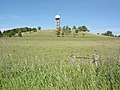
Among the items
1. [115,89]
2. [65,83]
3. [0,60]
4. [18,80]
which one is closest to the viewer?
[115,89]

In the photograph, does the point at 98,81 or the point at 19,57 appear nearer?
the point at 98,81

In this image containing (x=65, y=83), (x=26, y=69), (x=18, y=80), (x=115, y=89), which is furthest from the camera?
(x=26, y=69)

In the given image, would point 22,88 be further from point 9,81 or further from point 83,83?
point 83,83

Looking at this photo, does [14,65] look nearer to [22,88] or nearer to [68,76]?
[22,88]

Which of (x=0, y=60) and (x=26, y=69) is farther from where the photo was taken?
(x=0, y=60)

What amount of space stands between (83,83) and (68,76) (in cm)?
43

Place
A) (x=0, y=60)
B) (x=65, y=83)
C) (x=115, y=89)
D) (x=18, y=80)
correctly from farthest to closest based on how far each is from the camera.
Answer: (x=0, y=60)
(x=18, y=80)
(x=65, y=83)
(x=115, y=89)

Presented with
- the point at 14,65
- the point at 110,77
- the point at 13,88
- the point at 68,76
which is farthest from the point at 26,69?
the point at 110,77

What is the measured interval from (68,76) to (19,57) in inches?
83.4

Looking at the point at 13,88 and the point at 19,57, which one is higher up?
the point at 19,57

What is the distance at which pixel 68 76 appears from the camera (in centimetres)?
576

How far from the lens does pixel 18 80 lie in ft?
19.8

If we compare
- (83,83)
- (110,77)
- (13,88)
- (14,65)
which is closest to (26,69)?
(14,65)

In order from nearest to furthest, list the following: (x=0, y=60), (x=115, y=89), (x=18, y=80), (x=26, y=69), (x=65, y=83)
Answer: (x=115, y=89) < (x=65, y=83) < (x=18, y=80) < (x=26, y=69) < (x=0, y=60)
